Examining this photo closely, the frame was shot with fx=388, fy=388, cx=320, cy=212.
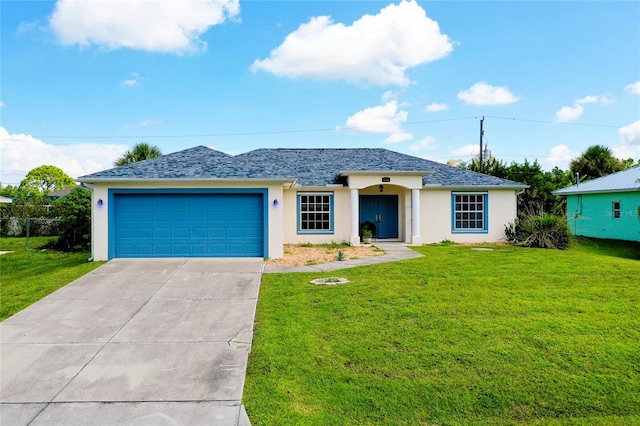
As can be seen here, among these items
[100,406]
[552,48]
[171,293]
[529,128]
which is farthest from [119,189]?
[529,128]

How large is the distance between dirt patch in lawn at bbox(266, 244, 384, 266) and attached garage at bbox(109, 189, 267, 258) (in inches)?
44.8

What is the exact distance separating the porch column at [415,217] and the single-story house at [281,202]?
1.7 inches

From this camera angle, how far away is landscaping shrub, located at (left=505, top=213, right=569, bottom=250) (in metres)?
15.8

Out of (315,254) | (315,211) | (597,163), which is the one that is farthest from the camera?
(597,163)

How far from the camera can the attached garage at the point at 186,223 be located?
12.7 m

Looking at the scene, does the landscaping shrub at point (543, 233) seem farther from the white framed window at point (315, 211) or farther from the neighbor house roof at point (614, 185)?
the white framed window at point (315, 211)

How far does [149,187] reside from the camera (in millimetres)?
12672

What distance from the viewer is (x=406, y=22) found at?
588 inches

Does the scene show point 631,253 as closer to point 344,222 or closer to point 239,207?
point 344,222

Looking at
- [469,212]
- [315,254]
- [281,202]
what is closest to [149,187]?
[281,202]

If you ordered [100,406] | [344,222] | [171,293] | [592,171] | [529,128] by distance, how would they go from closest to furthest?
[100,406], [171,293], [344,222], [592,171], [529,128]

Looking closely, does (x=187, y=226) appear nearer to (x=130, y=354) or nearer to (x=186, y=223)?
(x=186, y=223)

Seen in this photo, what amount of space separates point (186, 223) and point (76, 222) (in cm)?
654

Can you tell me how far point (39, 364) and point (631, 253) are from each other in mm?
19108
